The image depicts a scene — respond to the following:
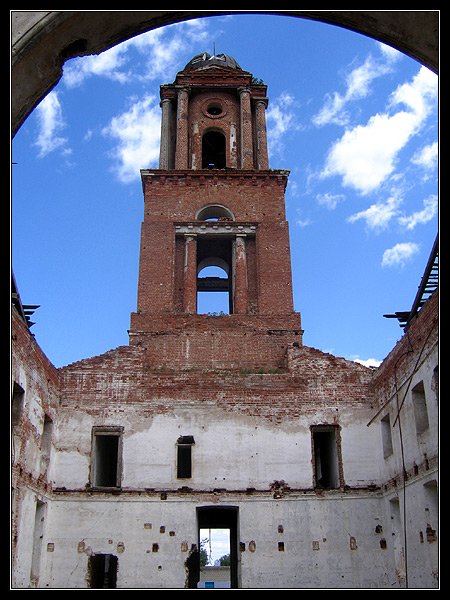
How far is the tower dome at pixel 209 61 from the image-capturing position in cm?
2589

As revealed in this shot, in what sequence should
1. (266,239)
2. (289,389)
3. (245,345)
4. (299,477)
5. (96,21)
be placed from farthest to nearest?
(266,239) → (245,345) → (289,389) → (299,477) → (96,21)

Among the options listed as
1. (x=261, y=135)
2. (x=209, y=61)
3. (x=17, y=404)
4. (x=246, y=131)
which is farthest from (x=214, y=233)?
(x=17, y=404)

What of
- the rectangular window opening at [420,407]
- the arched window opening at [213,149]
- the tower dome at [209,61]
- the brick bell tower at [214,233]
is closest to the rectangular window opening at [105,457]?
the brick bell tower at [214,233]

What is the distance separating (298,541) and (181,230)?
11.4 meters

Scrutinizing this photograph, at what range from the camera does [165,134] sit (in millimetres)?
24094

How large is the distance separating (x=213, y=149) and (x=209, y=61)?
13.9 feet

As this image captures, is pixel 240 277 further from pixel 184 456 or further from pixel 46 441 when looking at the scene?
pixel 46 441

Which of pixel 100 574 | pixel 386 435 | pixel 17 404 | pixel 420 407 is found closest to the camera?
pixel 17 404

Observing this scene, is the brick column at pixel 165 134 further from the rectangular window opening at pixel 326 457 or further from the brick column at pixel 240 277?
the rectangular window opening at pixel 326 457

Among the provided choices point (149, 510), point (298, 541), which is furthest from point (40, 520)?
point (298, 541)

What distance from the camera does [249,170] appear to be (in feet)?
72.9

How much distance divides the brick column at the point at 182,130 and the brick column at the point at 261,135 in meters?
2.92

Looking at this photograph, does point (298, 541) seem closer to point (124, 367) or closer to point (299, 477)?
point (299, 477)

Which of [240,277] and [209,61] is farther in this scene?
[209,61]
